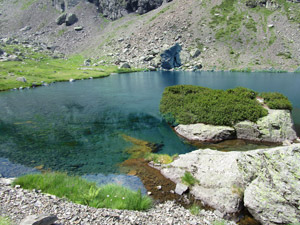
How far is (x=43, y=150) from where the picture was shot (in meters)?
23.0

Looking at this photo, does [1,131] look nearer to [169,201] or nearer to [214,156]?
[169,201]

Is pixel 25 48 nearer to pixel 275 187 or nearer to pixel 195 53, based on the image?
pixel 195 53

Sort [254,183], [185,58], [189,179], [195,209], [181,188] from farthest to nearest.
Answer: [185,58], [189,179], [181,188], [254,183], [195,209]

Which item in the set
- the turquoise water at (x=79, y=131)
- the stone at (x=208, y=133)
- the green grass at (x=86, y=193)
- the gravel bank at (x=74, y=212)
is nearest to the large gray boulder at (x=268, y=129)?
the stone at (x=208, y=133)

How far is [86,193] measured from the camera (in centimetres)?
1273

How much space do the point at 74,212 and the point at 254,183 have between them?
39.6ft

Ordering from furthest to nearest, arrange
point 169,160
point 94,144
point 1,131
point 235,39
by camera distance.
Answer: point 235,39
point 1,131
point 94,144
point 169,160

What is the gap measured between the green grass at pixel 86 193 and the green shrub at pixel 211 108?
59.8 feet

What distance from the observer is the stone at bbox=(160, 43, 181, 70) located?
451 ft

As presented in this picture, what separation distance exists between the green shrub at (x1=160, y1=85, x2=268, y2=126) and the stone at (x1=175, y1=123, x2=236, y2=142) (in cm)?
110

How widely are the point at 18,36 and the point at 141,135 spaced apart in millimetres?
226032

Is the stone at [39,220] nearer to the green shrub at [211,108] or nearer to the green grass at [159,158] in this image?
the green grass at [159,158]

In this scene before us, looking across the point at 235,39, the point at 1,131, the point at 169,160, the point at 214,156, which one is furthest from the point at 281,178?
the point at 235,39

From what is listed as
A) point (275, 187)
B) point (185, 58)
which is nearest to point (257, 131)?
point (275, 187)
